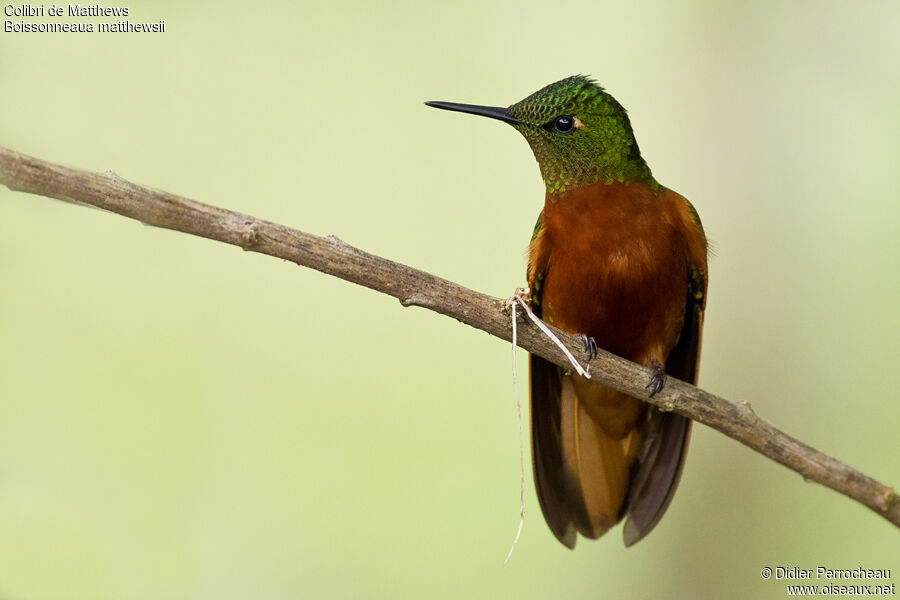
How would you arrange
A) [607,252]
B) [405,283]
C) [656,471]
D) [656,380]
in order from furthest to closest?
1. [656,471]
2. [607,252]
3. [656,380]
4. [405,283]

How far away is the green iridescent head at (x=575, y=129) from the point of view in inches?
86.7

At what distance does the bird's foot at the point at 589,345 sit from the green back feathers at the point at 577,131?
1.44 ft

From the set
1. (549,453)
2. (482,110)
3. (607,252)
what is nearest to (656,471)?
(549,453)

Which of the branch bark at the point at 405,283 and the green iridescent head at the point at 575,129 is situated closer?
the branch bark at the point at 405,283

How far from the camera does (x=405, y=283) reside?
160 cm

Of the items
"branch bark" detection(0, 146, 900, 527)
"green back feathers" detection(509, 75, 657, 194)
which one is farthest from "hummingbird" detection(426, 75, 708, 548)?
"branch bark" detection(0, 146, 900, 527)

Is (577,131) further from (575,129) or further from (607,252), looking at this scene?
(607,252)

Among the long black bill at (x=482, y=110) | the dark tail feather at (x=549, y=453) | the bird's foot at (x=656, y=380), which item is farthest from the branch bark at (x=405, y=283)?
the long black bill at (x=482, y=110)

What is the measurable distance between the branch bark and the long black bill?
2.08ft

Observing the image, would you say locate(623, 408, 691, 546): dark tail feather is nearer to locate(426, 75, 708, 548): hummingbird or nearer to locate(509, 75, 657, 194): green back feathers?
locate(426, 75, 708, 548): hummingbird

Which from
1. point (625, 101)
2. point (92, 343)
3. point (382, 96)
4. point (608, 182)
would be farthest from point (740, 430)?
point (92, 343)

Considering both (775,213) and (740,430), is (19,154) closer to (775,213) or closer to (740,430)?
(740,430)

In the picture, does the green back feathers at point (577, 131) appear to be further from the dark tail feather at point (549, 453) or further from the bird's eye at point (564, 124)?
the dark tail feather at point (549, 453)

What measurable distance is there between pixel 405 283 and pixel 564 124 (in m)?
0.88
